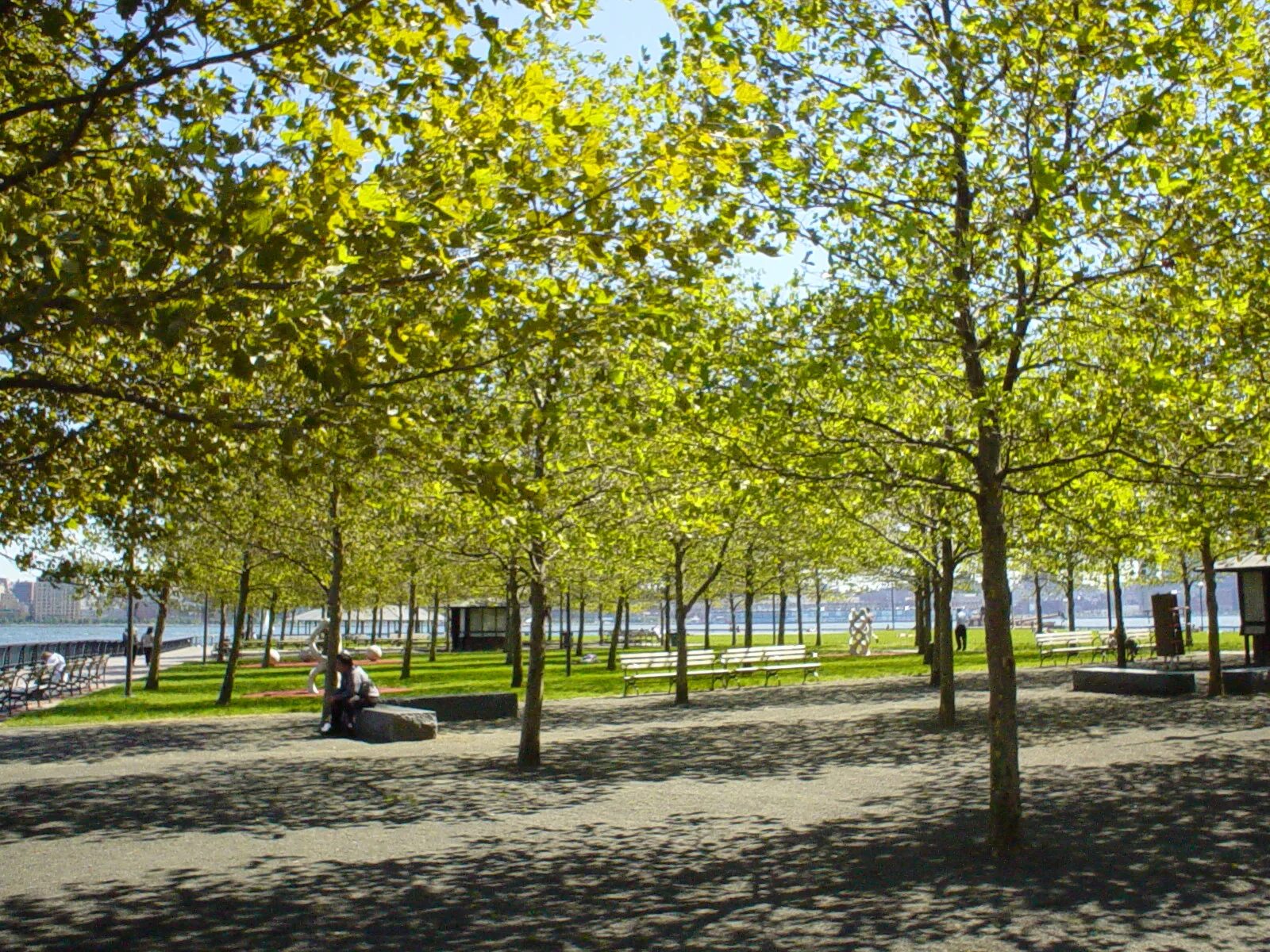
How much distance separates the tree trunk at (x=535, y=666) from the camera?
13398 millimetres

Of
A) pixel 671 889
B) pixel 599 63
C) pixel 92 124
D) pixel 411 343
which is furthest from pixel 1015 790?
pixel 599 63

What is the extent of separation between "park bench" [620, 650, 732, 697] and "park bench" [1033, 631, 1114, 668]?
1041 cm

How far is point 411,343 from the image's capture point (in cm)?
680

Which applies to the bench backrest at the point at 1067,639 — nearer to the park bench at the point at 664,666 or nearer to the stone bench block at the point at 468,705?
the park bench at the point at 664,666

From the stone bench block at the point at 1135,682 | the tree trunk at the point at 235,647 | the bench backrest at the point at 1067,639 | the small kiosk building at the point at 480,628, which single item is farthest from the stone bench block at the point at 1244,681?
the small kiosk building at the point at 480,628

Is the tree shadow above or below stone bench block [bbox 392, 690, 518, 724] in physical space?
below

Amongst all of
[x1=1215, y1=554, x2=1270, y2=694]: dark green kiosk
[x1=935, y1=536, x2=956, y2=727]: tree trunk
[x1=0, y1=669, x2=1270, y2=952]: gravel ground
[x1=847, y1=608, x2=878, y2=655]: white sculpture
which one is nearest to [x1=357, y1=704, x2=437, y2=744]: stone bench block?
[x1=0, y1=669, x2=1270, y2=952]: gravel ground

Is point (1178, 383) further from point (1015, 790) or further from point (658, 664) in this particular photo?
point (658, 664)

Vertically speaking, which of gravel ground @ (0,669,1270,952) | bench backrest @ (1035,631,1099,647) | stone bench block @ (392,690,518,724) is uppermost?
bench backrest @ (1035,631,1099,647)

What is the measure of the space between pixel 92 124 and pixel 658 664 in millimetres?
22264

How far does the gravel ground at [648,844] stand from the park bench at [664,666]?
344 inches

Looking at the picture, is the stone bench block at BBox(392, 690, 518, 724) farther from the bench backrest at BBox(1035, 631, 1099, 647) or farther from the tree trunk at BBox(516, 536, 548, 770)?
the bench backrest at BBox(1035, 631, 1099, 647)

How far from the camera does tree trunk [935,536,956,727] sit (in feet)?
53.5

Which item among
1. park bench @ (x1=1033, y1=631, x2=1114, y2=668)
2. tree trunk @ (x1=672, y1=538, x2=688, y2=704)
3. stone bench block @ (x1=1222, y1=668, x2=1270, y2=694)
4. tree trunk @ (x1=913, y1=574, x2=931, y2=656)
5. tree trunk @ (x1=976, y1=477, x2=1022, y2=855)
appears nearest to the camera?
tree trunk @ (x1=976, y1=477, x2=1022, y2=855)
